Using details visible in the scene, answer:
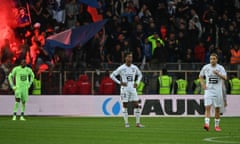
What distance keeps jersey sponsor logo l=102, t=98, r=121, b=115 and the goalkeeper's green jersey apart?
4.10 metres

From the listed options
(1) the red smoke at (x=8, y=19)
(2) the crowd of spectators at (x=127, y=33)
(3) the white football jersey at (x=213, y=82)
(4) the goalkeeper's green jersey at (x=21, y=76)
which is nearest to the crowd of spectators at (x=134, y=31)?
(2) the crowd of spectators at (x=127, y=33)

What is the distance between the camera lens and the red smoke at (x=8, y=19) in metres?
34.9

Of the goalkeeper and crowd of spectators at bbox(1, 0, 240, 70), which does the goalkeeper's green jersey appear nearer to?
the goalkeeper

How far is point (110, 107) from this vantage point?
35.0 metres

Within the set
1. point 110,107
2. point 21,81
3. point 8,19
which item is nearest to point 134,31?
point 110,107

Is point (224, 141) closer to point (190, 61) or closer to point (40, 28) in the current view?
point (190, 61)

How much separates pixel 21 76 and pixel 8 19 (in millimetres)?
3653

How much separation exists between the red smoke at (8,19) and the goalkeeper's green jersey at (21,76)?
261 centimetres

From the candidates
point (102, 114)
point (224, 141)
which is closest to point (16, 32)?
point (102, 114)

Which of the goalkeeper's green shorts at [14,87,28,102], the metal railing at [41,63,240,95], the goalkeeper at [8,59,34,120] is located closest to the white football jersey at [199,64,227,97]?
the metal railing at [41,63,240,95]

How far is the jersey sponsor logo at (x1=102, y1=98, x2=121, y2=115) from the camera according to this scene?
3500 centimetres

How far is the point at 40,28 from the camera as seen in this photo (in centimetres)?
3578

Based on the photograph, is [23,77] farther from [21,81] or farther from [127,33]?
[127,33]

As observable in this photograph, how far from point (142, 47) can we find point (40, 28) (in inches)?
195
